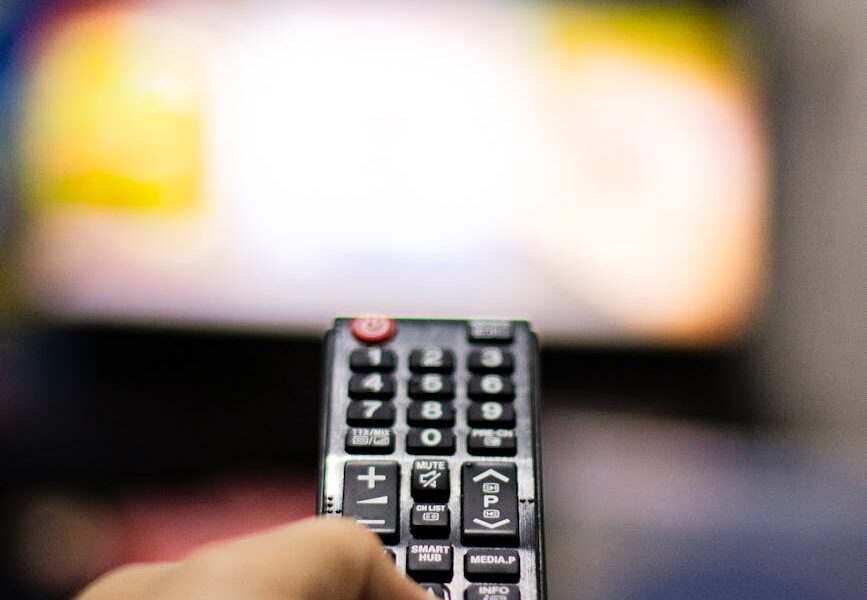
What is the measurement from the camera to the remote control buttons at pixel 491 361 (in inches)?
20.2

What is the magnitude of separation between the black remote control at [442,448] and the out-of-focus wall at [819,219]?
44cm

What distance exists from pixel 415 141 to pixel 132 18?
0.28 m

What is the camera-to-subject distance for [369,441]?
0.48 m

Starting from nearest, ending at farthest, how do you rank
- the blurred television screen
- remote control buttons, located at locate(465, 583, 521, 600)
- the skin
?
the skin, remote control buttons, located at locate(465, 583, 521, 600), the blurred television screen

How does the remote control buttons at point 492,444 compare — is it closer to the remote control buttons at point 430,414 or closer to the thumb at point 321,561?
the remote control buttons at point 430,414

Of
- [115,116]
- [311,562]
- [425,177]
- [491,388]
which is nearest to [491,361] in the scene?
[491,388]

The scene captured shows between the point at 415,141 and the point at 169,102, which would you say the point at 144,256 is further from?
the point at 415,141

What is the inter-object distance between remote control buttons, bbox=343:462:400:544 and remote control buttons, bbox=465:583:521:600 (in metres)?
0.04

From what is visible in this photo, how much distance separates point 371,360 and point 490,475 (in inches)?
3.4

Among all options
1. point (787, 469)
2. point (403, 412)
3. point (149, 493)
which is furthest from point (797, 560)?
point (149, 493)

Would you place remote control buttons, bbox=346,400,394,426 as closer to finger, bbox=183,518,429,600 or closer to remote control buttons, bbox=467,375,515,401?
remote control buttons, bbox=467,375,515,401

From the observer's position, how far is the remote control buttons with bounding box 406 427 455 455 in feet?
1.59

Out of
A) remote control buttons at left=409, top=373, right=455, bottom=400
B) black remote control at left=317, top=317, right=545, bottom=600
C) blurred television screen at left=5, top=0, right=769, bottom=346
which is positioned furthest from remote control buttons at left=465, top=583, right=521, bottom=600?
blurred television screen at left=5, top=0, right=769, bottom=346

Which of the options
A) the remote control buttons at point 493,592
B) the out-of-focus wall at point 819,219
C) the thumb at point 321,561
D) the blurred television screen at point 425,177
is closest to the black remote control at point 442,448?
the remote control buttons at point 493,592
